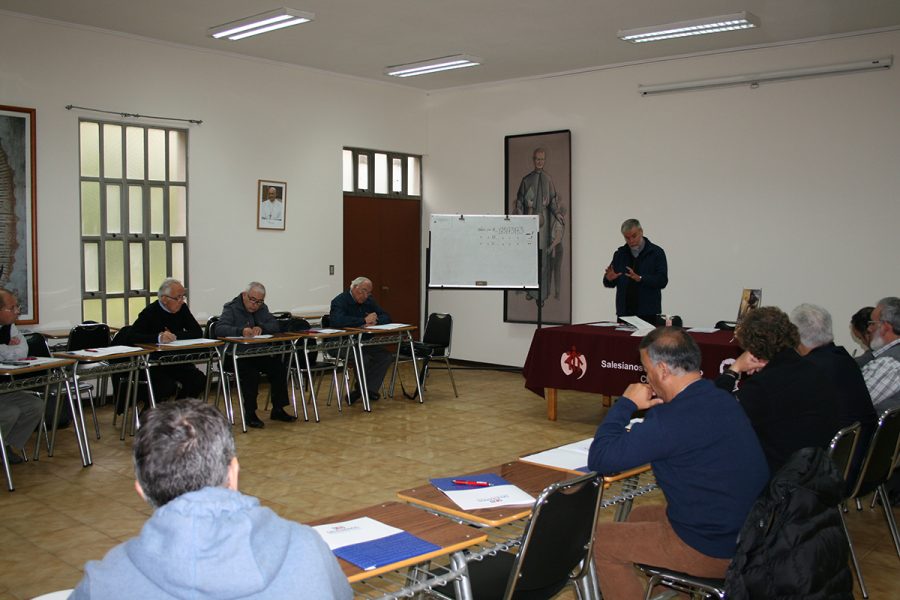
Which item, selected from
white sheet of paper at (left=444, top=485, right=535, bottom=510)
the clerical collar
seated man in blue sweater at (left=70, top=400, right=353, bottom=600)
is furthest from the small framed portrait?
seated man in blue sweater at (left=70, top=400, right=353, bottom=600)

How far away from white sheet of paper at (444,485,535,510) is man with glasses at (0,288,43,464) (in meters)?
3.96

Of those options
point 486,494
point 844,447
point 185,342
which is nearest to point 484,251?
point 185,342

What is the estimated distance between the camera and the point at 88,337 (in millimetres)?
6441

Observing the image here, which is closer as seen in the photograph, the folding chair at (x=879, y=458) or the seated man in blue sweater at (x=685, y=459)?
the seated man in blue sweater at (x=685, y=459)

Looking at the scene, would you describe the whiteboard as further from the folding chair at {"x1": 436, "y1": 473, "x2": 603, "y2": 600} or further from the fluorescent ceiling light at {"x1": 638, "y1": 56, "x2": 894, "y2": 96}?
the folding chair at {"x1": 436, "y1": 473, "x2": 603, "y2": 600}

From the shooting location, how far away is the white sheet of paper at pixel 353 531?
86.1 inches

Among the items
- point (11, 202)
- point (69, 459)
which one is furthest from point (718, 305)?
point (11, 202)

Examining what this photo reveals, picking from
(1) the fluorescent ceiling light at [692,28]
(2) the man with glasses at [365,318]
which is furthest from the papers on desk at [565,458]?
(1) the fluorescent ceiling light at [692,28]

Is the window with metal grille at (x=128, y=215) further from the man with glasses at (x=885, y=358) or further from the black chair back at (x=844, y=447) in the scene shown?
the black chair back at (x=844, y=447)

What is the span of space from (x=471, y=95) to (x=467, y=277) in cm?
258

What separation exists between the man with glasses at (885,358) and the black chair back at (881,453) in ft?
1.74

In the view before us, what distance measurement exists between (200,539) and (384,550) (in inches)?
31.6

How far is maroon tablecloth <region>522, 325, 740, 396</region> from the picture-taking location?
632cm

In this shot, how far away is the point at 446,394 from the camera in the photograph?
8297 mm
